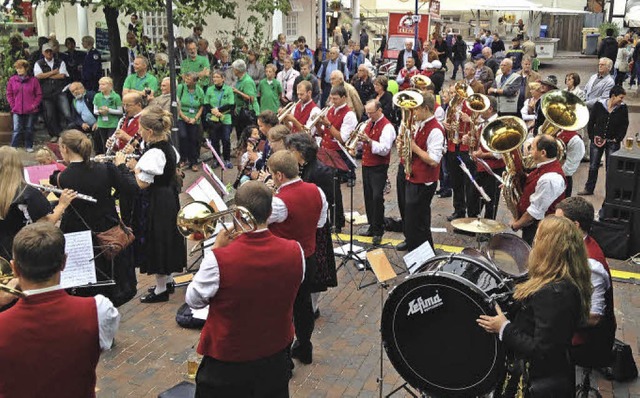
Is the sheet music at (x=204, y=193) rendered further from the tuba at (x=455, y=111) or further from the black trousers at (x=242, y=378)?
the tuba at (x=455, y=111)

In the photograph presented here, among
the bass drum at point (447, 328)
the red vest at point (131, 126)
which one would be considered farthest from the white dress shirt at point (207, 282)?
the red vest at point (131, 126)

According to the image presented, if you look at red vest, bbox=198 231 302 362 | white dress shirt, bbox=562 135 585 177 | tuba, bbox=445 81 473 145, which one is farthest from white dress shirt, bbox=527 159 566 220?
red vest, bbox=198 231 302 362

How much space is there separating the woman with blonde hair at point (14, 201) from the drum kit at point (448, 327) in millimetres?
2599

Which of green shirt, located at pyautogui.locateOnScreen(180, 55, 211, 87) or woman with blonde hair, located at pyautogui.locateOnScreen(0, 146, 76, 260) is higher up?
green shirt, located at pyautogui.locateOnScreen(180, 55, 211, 87)

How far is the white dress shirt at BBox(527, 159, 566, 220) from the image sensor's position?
6.43 meters

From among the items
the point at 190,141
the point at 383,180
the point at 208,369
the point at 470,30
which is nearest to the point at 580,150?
the point at 383,180

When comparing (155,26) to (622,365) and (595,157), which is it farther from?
(622,365)

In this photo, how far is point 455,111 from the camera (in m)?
9.66

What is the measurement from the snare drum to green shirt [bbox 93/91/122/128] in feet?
26.4

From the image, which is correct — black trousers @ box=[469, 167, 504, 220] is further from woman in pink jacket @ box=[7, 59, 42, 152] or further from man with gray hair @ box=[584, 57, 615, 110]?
woman in pink jacket @ box=[7, 59, 42, 152]

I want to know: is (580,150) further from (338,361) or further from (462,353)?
(462,353)

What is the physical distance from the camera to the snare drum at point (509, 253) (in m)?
5.18

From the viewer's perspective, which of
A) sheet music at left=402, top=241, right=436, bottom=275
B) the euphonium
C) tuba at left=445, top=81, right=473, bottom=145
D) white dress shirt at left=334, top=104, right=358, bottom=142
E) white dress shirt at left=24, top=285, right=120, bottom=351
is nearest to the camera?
white dress shirt at left=24, top=285, right=120, bottom=351

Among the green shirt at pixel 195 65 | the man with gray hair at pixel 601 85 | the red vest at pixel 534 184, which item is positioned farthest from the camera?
the green shirt at pixel 195 65
